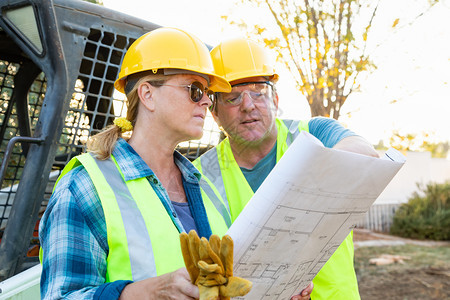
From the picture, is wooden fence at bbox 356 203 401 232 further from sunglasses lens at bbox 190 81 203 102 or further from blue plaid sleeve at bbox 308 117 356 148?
sunglasses lens at bbox 190 81 203 102

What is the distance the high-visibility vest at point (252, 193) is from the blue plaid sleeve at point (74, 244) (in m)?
0.67

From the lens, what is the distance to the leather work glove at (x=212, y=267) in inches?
41.6

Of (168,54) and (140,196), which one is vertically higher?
(168,54)

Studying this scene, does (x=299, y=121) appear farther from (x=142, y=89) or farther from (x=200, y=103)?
(x=142, y=89)

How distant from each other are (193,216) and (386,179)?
2.41 feet

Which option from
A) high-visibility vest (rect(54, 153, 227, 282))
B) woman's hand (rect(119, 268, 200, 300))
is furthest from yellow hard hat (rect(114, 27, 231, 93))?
woman's hand (rect(119, 268, 200, 300))

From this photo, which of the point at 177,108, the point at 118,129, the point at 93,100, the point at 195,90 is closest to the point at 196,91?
the point at 195,90

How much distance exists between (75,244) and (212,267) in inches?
20.4

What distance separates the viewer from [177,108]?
5.88 ft

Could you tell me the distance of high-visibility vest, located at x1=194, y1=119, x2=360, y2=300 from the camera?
221 centimetres

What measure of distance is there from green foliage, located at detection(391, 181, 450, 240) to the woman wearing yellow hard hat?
1208 cm

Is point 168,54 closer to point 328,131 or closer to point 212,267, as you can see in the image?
point 328,131

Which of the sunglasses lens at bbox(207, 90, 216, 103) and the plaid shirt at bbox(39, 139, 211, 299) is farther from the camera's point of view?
the sunglasses lens at bbox(207, 90, 216, 103)

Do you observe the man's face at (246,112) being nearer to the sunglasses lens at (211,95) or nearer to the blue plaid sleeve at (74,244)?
the sunglasses lens at (211,95)
